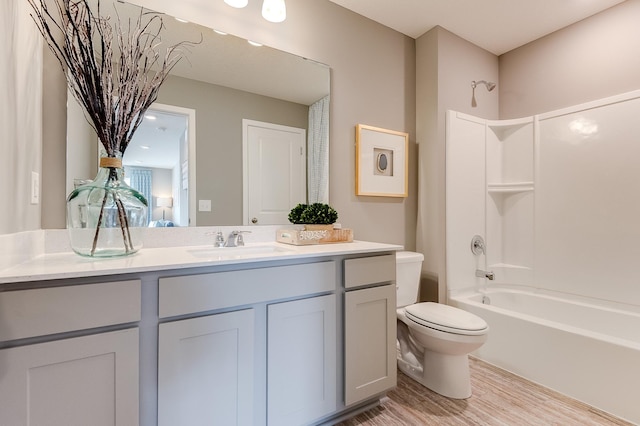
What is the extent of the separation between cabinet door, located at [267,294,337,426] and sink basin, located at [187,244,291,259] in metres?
0.30

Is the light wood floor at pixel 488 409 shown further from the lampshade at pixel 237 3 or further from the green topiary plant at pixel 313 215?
the lampshade at pixel 237 3

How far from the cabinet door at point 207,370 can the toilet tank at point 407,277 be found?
1.22 meters

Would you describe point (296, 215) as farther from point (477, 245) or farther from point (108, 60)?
point (477, 245)

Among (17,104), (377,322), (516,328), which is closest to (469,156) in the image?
(516,328)

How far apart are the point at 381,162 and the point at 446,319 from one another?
118 cm

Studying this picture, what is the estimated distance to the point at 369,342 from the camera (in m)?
1.48

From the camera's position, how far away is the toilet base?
168cm

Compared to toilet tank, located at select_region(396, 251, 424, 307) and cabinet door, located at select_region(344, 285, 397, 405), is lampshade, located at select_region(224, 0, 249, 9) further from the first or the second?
toilet tank, located at select_region(396, 251, 424, 307)

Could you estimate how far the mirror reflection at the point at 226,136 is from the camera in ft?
4.68

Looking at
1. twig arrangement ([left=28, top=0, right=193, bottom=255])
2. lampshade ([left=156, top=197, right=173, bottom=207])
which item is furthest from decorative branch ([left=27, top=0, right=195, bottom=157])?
lampshade ([left=156, top=197, right=173, bottom=207])

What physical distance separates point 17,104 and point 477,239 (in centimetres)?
292

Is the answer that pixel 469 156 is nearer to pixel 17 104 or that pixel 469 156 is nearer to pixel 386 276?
pixel 386 276

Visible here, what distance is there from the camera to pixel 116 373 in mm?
905

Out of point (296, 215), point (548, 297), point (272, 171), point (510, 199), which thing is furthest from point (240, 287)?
point (510, 199)
